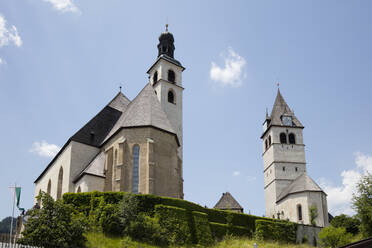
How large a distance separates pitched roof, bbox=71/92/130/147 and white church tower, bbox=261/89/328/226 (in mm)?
26635

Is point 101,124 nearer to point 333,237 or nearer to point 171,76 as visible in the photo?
point 171,76

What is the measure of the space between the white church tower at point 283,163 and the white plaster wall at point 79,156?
94.4 ft

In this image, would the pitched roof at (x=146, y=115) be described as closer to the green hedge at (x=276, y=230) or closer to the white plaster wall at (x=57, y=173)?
the white plaster wall at (x=57, y=173)

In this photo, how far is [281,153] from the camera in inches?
2532

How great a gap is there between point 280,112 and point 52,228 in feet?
170

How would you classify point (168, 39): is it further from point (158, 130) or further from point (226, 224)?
point (226, 224)

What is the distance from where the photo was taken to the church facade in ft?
114

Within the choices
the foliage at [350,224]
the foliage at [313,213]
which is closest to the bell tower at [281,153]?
the foliage at [313,213]

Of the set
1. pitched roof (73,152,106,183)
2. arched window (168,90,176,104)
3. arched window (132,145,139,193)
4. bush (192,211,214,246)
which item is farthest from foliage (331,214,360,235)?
pitched roof (73,152,106,183)

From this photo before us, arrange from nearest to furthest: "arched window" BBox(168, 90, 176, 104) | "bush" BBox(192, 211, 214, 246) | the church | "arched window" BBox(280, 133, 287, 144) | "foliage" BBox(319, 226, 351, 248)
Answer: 1. "bush" BBox(192, 211, 214, 246)
2. the church
3. "foliage" BBox(319, 226, 351, 248)
4. "arched window" BBox(168, 90, 176, 104)
5. "arched window" BBox(280, 133, 287, 144)

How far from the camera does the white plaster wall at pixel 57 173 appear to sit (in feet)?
130

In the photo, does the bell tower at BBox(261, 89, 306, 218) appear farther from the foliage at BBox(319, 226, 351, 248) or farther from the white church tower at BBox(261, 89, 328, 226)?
the foliage at BBox(319, 226, 351, 248)

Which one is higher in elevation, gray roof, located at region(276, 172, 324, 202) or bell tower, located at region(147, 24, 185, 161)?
bell tower, located at region(147, 24, 185, 161)

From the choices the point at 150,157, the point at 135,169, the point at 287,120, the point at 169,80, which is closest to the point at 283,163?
the point at 287,120
